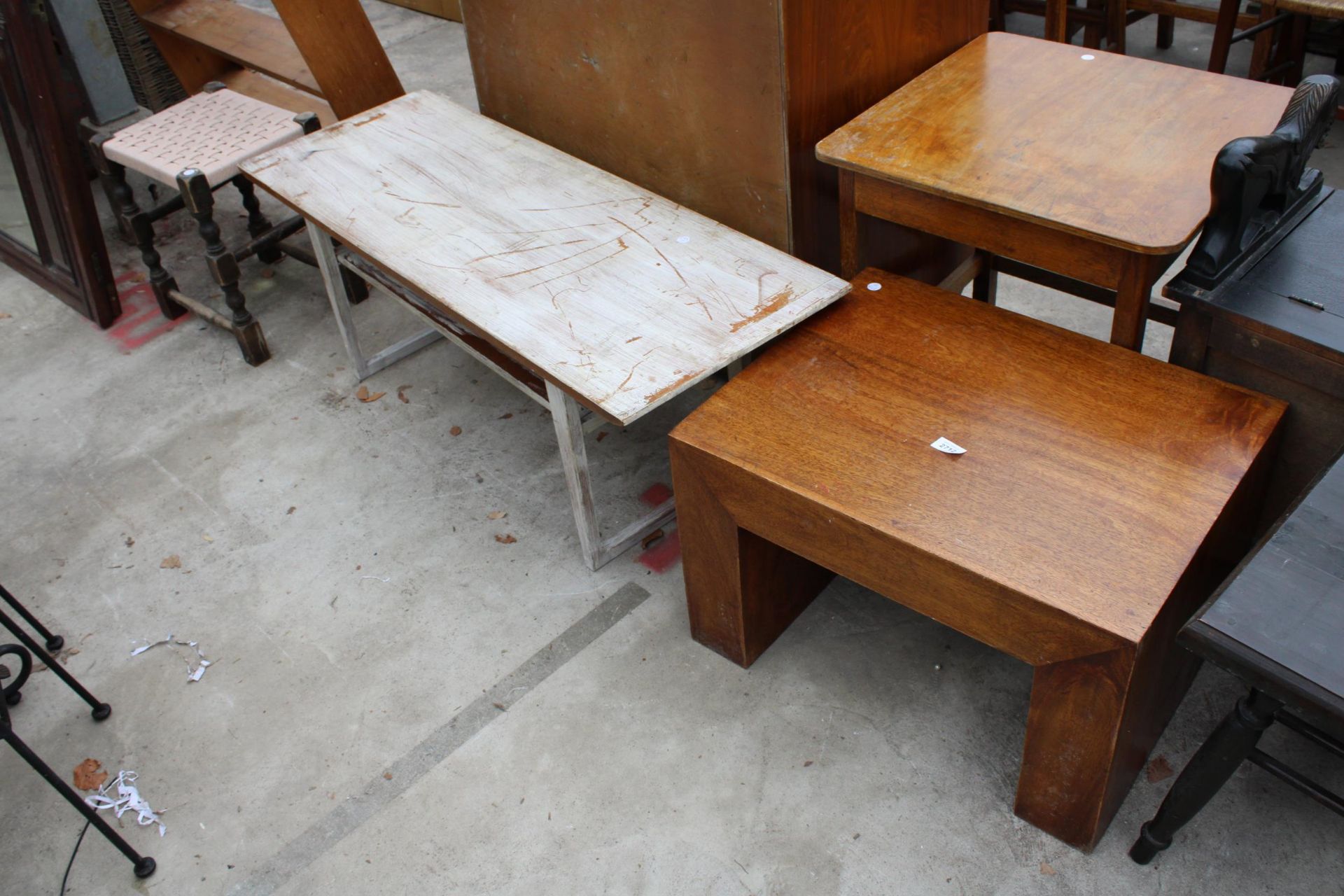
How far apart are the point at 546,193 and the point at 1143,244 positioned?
147 cm

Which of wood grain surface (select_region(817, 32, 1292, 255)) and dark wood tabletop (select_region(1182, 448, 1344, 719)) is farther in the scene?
wood grain surface (select_region(817, 32, 1292, 255))

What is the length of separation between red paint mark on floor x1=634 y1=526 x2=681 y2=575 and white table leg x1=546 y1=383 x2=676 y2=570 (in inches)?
1.7

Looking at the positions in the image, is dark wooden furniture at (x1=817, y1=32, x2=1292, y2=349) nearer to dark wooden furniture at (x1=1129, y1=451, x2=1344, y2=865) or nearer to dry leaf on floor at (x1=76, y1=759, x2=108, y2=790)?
dark wooden furniture at (x1=1129, y1=451, x2=1344, y2=865)

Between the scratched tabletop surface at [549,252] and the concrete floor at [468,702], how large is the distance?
28.5 inches

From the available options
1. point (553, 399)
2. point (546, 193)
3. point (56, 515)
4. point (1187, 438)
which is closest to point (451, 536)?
point (553, 399)

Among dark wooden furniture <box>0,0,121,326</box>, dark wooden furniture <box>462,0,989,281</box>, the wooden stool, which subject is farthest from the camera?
dark wooden furniture <box>0,0,121,326</box>

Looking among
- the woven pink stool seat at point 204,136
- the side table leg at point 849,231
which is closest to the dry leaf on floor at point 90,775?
the woven pink stool seat at point 204,136

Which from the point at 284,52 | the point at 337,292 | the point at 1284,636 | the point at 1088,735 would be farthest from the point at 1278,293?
the point at 284,52

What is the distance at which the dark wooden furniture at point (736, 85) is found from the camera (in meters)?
2.45

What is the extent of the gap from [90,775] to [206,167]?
1769 millimetres

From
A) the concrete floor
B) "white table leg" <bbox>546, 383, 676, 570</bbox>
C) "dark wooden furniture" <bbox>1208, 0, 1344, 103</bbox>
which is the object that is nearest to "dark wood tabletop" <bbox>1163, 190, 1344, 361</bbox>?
the concrete floor

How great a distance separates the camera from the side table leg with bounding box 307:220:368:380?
10.2ft

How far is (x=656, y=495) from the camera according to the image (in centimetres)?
292

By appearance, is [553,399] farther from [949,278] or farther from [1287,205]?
[1287,205]
